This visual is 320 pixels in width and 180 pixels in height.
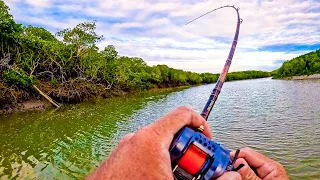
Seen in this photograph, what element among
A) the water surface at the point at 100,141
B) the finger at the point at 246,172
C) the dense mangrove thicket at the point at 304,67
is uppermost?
the dense mangrove thicket at the point at 304,67

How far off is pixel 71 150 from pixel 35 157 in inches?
50.7

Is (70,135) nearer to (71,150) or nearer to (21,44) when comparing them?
(71,150)

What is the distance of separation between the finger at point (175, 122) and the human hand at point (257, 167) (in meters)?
0.44

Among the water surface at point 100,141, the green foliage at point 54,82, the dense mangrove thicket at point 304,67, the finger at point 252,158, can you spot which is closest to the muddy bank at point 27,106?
the green foliage at point 54,82

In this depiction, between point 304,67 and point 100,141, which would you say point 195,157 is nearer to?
point 100,141

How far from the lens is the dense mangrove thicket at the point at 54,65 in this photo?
82.1 ft

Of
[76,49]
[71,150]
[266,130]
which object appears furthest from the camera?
[76,49]

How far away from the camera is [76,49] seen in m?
33.4

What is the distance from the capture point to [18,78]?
980 inches

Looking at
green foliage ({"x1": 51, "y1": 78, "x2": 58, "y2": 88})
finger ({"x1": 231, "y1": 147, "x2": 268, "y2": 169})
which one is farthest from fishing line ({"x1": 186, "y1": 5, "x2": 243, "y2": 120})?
green foliage ({"x1": 51, "y1": 78, "x2": 58, "y2": 88})

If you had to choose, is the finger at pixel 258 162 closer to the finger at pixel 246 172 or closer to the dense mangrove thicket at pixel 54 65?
the finger at pixel 246 172

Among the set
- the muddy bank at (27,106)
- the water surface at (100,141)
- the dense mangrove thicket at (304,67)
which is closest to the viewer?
the water surface at (100,141)

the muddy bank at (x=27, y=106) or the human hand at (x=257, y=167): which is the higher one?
the human hand at (x=257, y=167)

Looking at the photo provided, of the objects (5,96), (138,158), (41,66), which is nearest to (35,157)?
(138,158)
